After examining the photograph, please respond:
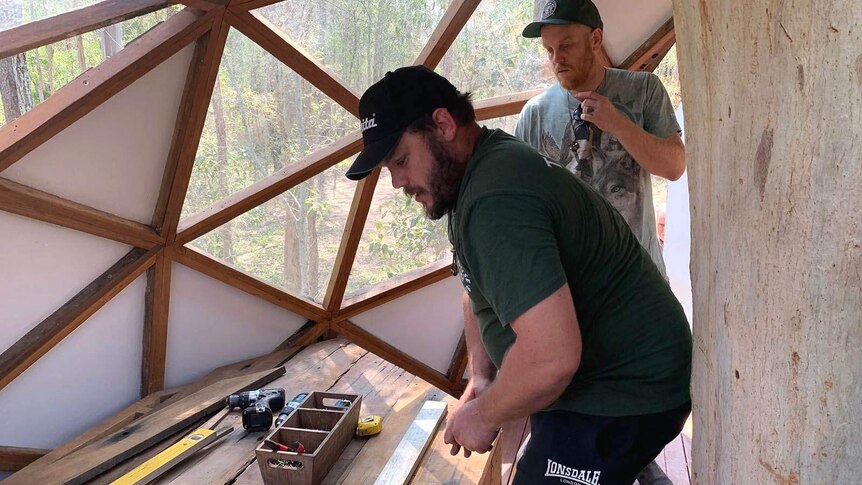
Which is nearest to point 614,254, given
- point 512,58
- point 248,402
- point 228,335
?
point 248,402

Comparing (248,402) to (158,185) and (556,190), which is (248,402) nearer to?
(158,185)

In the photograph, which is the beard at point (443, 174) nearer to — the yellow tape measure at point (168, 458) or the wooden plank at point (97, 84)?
the yellow tape measure at point (168, 458)

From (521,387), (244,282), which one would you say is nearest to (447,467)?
(521,387)

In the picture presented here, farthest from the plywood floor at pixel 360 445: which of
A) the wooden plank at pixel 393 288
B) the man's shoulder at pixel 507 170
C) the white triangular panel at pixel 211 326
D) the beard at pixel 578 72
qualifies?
the beard at pixel 578 72

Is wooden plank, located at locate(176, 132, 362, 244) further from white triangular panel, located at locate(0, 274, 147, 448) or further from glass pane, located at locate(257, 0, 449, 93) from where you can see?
glass pane, located at locate(257, 0, 449, 93)

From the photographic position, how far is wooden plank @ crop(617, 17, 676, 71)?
168 inches

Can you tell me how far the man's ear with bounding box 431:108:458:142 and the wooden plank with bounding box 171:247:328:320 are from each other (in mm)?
2684

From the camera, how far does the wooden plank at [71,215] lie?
115 inches

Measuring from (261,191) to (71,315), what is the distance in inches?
49.4

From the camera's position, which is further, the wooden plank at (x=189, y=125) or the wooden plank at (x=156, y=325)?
the wooden plank at (x=156, y=325)

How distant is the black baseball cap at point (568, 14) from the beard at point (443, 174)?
1361 mm

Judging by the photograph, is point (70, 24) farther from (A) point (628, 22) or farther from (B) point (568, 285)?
(A) point (628, 22)

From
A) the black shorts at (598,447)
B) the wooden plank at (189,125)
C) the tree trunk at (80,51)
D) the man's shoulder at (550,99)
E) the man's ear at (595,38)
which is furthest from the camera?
the tree trunk at (80,51)

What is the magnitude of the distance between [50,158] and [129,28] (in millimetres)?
1099
